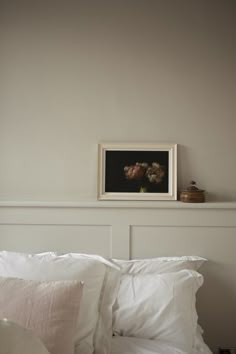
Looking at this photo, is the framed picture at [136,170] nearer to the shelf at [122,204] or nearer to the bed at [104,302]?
the shelf at [122,204]

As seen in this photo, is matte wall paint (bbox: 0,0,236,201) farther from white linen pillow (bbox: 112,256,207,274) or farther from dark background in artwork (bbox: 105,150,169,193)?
white linen pillow (bbox: 112,256,207,274)

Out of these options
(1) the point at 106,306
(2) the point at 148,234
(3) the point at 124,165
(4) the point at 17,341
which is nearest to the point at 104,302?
(1) the point at 106,306

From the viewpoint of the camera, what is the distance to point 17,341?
3.58 feet

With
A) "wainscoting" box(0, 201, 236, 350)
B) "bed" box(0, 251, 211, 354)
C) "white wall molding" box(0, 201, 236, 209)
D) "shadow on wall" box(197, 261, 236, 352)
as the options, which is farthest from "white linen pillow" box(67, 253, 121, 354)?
"shadow on wall" box(197, 261, 236, 352)

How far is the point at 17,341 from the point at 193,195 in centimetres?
122

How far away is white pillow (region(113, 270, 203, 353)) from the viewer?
1625 millimetres

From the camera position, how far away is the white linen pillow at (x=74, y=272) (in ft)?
5.12

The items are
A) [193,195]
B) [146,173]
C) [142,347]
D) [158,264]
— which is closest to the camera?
[142,347]

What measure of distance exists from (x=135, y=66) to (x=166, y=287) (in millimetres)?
1238

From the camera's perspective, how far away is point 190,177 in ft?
6.91

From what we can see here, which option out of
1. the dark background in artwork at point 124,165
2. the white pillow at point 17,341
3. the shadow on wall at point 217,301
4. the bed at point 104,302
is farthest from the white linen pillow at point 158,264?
the white pillow at point 17,341

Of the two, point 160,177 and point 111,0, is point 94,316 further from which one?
point 111,0

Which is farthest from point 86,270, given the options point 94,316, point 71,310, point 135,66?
point 135,66

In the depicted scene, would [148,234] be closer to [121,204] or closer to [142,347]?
[121,204]
